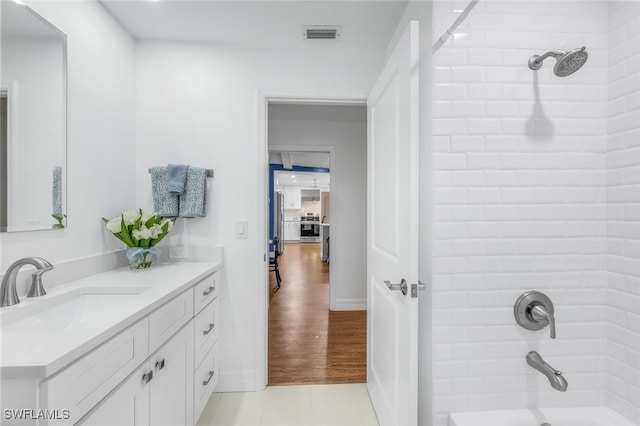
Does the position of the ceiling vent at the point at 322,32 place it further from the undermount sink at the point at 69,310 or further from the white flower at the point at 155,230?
the undermount sink at the point at 69,310

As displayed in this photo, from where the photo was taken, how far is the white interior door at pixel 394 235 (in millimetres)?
1133

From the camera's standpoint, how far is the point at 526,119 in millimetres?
1250

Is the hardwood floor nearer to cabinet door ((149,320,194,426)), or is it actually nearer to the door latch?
cabinet door ((149,320,194,426))

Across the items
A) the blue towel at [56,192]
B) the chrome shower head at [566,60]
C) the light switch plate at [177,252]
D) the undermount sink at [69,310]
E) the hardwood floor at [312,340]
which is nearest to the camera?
the undermount sink at [69,310]

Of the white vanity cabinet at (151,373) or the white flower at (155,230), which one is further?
the white flower at (155,230)

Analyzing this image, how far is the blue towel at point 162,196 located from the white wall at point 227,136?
13 cm

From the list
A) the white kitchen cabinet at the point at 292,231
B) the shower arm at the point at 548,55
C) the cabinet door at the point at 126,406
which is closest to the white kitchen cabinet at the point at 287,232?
the white kitchen cabinet at the point at 292,231

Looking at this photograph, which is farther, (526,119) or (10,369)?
(526,119)

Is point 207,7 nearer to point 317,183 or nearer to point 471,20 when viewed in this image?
point 471,20

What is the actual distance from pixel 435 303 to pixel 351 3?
1635 mm

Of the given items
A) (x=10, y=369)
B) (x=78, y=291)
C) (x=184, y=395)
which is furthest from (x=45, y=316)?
(x=184, y=395)

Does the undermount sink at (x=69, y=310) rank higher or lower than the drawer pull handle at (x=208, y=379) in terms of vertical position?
higher

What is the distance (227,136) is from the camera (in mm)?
1973

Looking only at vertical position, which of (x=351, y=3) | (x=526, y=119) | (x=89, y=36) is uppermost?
(x=351, y=3)
